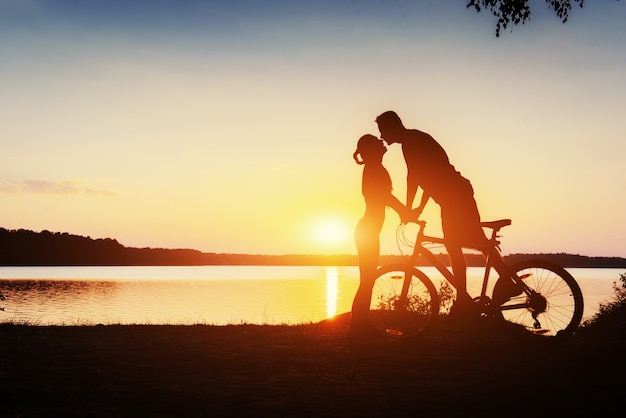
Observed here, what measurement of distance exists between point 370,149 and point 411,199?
1.06 metres

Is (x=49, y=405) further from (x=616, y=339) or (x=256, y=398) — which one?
(x=616, y=339)

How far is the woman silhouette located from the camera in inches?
343

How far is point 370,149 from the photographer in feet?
29.3

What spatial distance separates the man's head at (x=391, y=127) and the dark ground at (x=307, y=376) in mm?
2917

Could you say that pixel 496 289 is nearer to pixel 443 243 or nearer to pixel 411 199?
pixel 443 243

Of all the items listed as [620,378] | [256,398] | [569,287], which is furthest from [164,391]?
[569,287]

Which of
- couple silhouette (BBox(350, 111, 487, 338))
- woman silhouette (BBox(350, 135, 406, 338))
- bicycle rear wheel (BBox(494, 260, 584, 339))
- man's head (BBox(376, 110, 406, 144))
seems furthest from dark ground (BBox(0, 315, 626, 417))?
man's head (BBox(376, 110, 406, 144))

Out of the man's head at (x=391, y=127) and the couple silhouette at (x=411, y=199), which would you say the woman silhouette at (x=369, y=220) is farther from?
the man's head at (x=391, y=127)

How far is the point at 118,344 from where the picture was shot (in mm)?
8672

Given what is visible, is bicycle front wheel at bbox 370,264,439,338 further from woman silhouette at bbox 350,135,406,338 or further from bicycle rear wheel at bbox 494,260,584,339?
bicycle rear wheel at bbox 494,260,584,339

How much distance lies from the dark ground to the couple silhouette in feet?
2.68

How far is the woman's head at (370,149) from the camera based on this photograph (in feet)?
29.3

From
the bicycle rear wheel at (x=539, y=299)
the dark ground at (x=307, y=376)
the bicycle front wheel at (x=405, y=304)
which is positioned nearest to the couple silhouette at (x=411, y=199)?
the bicycle front wheel at (x=405, y=304)

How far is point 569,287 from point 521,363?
1.61 meters
